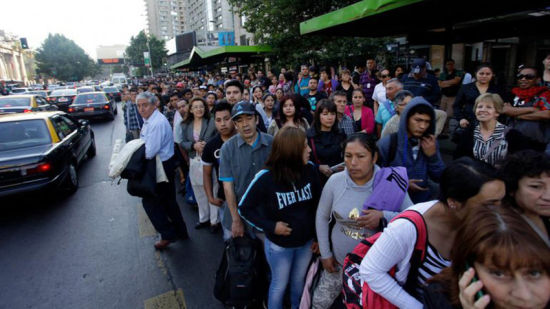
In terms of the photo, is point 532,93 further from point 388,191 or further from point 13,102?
point 13,102

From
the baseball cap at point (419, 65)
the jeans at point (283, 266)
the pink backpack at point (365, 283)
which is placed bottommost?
the jeans at point (283, 266)

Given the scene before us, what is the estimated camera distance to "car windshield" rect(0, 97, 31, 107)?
10902 mm

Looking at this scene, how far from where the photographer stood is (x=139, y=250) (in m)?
4.06

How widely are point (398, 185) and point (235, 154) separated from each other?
1.37 metres

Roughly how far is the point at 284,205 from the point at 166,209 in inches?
92.6

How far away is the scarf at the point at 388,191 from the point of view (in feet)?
6.46

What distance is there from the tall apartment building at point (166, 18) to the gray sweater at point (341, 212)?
135 m

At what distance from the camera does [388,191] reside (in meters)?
1.98

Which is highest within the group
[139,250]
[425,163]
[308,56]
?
[308,56]

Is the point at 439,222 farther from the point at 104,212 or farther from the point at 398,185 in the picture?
the point at 104,212

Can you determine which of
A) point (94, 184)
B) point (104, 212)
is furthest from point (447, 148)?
point (94, 184)

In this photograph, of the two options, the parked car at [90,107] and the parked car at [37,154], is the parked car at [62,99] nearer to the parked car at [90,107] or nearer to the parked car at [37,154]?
the parked car at [90,107]

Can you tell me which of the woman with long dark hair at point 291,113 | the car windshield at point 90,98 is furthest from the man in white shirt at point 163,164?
the car windshield at point 90,98

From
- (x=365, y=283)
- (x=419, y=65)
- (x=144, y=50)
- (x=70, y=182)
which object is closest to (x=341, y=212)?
(x=365, y=283)
